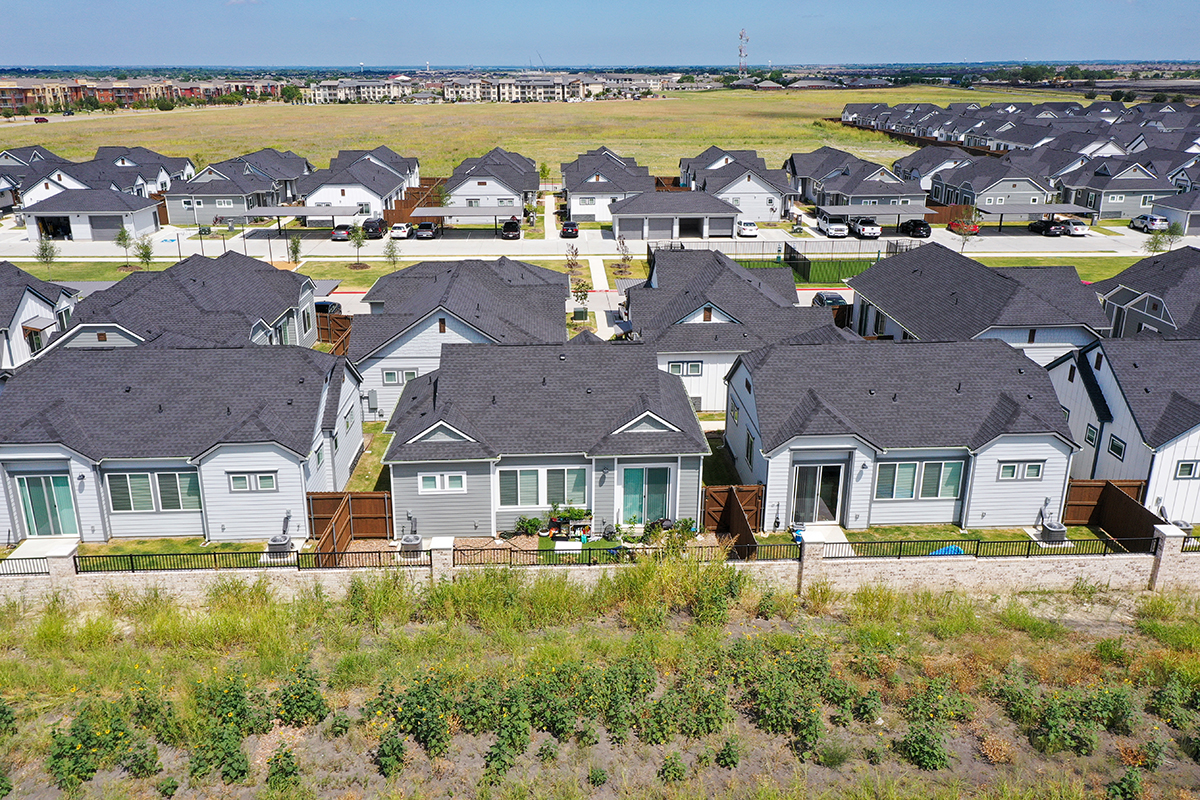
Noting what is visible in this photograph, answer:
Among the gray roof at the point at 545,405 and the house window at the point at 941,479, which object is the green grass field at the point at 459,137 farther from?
the house window at the point at 941,479

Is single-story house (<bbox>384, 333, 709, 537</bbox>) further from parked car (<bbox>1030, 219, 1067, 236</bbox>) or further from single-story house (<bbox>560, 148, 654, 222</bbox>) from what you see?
parked car (<bbox>1030, 219, 1067, 236</bbox>)

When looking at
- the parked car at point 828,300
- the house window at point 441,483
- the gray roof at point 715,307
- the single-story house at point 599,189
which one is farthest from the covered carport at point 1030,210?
the house window at point 441,483

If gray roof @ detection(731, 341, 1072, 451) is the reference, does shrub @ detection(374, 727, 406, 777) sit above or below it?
below

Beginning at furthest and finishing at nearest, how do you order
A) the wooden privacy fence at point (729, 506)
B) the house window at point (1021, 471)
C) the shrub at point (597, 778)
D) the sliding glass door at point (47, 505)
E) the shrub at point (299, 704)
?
the house window at point (1021, 471) < the wooden privacy fence at point (729, 506) < the sliding glass door at point (47, 505) < the shrub at point (299, 704) < the shrub at point (597, 778)

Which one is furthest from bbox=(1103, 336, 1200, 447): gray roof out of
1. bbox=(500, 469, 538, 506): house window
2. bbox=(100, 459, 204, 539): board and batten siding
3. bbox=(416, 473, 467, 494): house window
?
bbox=(100, 459, 204, 539): board and batten siding

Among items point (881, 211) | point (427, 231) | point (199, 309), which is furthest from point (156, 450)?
point (881, 211)

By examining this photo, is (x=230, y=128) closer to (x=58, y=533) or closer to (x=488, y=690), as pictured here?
(x=58, y=533)

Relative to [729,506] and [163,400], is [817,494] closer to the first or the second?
[729,506]
